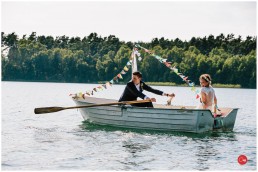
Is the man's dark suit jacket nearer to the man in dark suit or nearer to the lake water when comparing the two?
the man in dark suit

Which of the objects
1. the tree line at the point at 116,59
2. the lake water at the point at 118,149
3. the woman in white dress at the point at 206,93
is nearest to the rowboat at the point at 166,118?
the lake water at the point at 118,149

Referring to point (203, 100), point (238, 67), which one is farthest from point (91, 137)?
point (238, 67)

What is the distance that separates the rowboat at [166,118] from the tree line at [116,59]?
62209mm

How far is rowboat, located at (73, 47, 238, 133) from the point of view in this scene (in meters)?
14.6

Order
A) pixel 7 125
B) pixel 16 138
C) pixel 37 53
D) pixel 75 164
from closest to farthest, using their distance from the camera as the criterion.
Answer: pixel 75 164, pixel 16 138, pixel 7 125, pixel 37 53

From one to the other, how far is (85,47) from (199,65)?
92.7ft

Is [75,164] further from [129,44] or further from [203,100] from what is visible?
[129,44]

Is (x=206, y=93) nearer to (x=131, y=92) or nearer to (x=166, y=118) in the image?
(x=166, y=118)

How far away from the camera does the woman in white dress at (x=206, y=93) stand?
48.1 feet

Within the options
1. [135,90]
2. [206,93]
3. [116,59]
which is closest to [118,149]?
[135,90]

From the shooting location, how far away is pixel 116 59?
90.8 metres

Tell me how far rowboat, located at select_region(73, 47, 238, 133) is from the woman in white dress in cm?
43

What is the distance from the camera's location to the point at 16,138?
14.7 meters

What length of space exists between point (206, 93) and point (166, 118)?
131 cm
